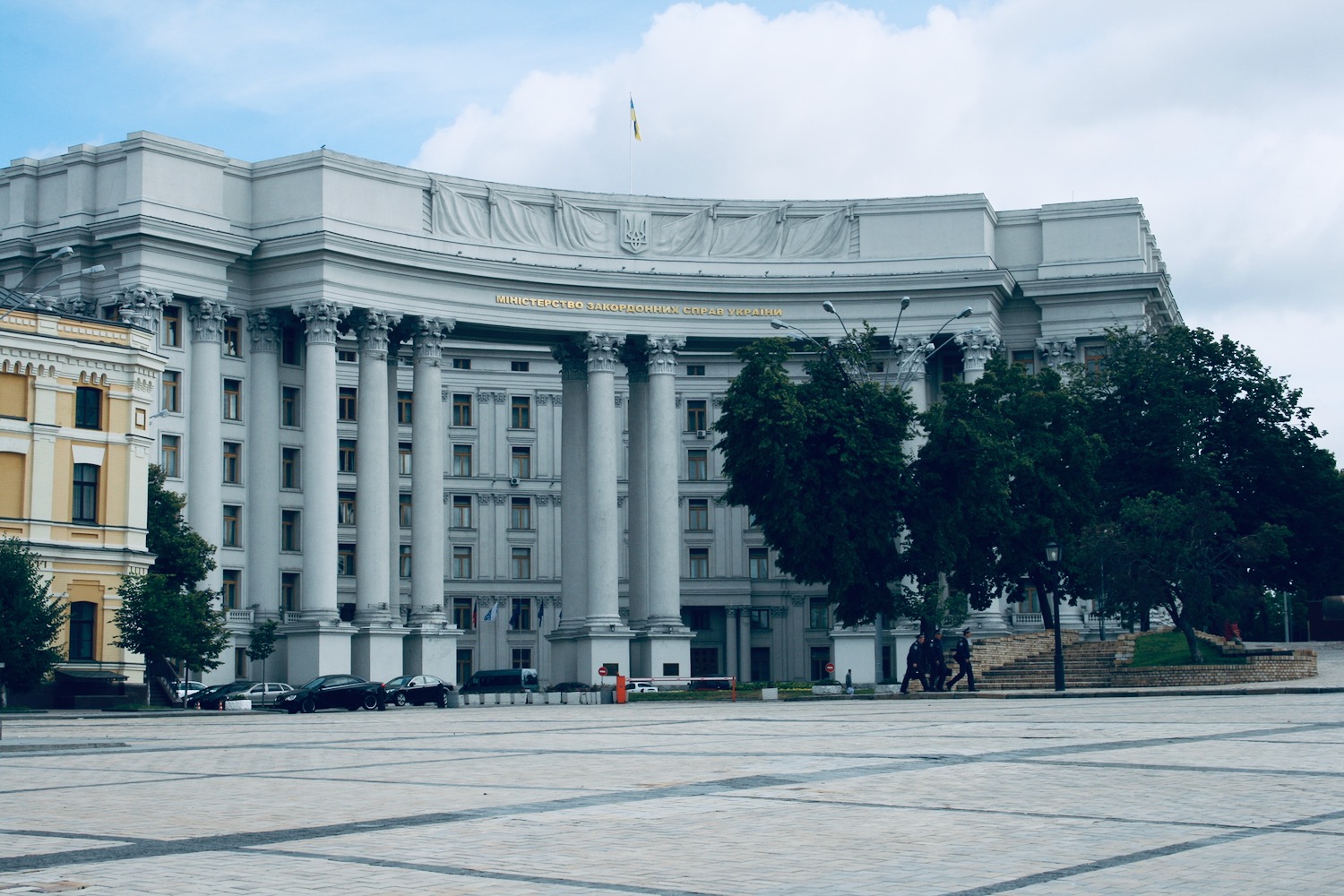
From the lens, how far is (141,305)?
69688 millimetres

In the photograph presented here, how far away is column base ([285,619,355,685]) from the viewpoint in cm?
6981

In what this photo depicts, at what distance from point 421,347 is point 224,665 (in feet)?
53.1

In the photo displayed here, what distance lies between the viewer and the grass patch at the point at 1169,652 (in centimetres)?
5312

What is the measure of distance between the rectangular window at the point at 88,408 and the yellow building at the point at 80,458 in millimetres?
40

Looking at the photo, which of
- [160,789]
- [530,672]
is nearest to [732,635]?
[530,672]

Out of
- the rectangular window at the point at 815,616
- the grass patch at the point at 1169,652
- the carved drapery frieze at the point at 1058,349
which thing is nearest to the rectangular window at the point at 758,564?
the rectangular window at the point at 815,616

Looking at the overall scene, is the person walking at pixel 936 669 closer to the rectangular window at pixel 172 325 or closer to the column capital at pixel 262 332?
the column capital at pixel 262 332

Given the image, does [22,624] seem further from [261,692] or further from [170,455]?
[170,455]

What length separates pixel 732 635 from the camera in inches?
3829

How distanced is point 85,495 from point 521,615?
45.2m

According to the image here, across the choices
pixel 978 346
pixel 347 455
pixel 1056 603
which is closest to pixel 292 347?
pixel 347 455

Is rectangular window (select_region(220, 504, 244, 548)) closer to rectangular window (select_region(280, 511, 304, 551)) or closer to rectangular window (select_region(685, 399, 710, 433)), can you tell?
rectangular window (select_region(280, 511, 304, 551))

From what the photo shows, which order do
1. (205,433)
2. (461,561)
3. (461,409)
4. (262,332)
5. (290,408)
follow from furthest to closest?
1. (461,409)
2. (461,561)
3. (290,408)
4. (262,332)
5. (205,433)

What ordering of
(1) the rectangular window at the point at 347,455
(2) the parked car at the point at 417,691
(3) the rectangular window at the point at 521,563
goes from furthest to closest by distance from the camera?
1. (3) the rectangular window at the point at 521,563
2. (1) the rectangular window at the point at 347,455
3. (2) the parked car at the point at 417,691
